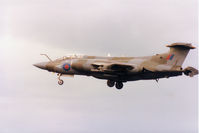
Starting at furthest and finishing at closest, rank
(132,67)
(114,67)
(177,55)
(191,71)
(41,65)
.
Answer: (41,65), (177,55), (114,67), (132,67), (191,71)

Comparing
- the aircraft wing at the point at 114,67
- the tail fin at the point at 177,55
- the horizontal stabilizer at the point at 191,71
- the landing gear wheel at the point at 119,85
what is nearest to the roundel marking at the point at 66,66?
the aircraft wing at the point at 114,67

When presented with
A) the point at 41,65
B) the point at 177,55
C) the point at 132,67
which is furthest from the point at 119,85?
the point at 41,65

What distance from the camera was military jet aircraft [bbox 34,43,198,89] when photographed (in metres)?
37.7

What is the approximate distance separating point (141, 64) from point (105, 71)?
3.44m

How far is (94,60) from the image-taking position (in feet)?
132

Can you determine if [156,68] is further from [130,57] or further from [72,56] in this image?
[72,56]

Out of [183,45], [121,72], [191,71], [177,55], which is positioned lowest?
[121,72]

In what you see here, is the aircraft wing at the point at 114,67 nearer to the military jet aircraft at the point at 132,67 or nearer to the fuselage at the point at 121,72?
the military jet aircraft at the point at 132,67

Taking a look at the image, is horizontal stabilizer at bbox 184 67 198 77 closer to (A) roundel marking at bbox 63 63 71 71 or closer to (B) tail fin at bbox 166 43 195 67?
(B) tail fin at bbox 166 43 195 67

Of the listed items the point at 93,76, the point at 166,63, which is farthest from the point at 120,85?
the point at 166,63

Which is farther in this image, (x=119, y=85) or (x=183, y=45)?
(x=119, y=85)

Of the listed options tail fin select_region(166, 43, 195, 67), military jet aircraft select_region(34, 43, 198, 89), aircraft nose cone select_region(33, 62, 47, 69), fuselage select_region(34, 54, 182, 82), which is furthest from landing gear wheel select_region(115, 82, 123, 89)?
aircraft nose cone select_region(33, 62, 47, 69)

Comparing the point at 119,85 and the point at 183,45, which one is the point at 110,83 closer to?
the point at 119,85

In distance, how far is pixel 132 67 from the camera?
37562 mm
